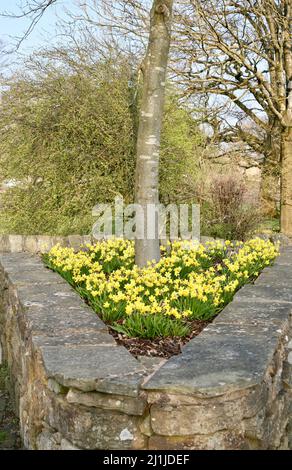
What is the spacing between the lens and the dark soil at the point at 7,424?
139 inches

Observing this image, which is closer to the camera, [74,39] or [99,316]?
[99,316]

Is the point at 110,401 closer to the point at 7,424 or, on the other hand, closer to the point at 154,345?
the point at 154,345

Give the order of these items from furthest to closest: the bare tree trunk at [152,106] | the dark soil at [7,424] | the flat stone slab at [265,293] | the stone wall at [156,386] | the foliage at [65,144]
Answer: the foliage at [65,144]
the bare tree trunk at [152,106]
the flat stone slab at [265,293]
the dark soil at [7,424]
the stone wall at [156,386]

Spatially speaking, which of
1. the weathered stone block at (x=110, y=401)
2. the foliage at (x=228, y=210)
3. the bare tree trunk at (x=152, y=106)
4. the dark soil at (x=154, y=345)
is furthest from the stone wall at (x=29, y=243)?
the weathered stone block at (x=110, y=401)

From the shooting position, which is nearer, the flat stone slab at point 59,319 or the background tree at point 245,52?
the flat stone slab at point 59,319

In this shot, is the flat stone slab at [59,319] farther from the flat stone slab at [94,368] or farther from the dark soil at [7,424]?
the dark soil at [7,424]

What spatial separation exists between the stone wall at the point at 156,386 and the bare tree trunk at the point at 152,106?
1.59 meters

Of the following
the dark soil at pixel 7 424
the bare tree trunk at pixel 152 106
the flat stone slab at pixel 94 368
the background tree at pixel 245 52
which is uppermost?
the background tree at pixel 245 52

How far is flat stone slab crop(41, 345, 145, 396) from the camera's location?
2219 mm

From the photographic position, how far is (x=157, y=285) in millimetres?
4020
